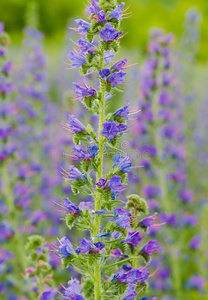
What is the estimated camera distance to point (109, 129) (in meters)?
1.97

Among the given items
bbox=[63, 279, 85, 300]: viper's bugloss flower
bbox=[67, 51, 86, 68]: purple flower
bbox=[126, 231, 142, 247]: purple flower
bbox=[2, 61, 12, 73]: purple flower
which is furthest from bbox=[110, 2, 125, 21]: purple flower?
bbox=[2, 61, 12, 73]: purple flower

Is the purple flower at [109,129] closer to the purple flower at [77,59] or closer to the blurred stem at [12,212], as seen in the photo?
the purple flower at [77,59]

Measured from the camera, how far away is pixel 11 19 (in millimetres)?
21625

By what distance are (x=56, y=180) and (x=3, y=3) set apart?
733 inches

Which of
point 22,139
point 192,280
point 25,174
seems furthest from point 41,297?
point 22,139

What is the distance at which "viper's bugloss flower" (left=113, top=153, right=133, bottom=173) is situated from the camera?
6.62 feet

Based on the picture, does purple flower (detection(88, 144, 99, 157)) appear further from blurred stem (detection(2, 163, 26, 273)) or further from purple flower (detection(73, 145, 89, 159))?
blurred stem (detection(2, 163, 26, 273))

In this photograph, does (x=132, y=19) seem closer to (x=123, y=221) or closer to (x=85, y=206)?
(x=85, y=206)

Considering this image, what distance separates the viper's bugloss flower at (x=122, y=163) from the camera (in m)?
2.02

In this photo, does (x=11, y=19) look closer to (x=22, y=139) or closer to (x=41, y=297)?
(x=22, y=139)

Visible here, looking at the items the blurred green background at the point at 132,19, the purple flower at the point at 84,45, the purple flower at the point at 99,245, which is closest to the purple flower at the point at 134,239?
the purple flower at the point at 99,245

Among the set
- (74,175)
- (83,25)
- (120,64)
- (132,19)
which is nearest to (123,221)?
(74,175)

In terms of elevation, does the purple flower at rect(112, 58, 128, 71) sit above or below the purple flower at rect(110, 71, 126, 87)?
above

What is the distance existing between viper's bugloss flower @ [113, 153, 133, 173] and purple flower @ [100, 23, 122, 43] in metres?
0.61
